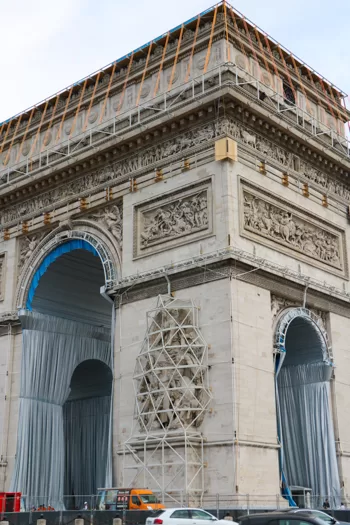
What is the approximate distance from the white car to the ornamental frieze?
13.8 m

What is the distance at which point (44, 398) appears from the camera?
104ft

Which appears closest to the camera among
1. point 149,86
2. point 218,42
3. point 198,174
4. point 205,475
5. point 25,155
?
point 205,475

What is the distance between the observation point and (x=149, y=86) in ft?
105

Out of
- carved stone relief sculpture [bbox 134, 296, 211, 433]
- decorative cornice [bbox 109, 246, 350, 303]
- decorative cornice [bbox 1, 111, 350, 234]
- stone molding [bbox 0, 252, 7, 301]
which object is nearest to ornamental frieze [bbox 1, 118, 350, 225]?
decorative cornice [bbox 1, 111, 350, 234]

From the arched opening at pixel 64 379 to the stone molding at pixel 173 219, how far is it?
9.97ft

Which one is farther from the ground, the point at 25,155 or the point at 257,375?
the point at 25,155

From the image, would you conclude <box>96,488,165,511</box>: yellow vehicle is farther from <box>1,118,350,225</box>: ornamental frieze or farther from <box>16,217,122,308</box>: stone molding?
<box>1,118,350,225</box>: ornamental frieze

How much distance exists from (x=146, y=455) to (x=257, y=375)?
4.66 m

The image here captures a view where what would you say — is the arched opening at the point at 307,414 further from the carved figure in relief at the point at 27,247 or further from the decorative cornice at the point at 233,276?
the carved figure in relief at the point at 27,247

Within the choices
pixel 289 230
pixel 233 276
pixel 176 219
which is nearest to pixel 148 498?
pixel 233 276

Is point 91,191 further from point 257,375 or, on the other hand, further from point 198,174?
point 257,375

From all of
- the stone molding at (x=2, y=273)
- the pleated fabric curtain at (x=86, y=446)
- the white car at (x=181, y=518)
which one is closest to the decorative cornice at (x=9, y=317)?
the stone molding at (x=2, y=273)

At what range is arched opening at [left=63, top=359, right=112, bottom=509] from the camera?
3600cm

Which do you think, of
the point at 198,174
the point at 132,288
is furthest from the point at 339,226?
the point at 132,288
